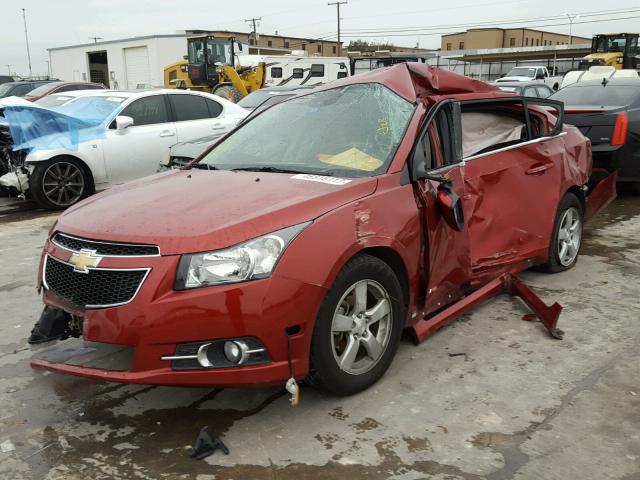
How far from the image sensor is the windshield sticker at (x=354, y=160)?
137 inches

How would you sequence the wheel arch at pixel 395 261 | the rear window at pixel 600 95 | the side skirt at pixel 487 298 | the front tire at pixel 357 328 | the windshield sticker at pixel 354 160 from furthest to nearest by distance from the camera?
the rear window at pixel 600 95 < the side skirt at pixel 487 298 < the windshield sticker at pixel 354 160 < the wheel arch at pixel 395 261 < the front tire at pixel 357 328

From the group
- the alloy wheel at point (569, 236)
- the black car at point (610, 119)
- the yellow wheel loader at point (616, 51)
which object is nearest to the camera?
the alloy wheel at point (569, 236)

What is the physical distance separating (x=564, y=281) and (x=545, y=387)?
2.02 m

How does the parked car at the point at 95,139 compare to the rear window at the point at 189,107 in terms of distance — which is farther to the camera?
the rear window at the point at 189,107

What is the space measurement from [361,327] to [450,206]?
91cm

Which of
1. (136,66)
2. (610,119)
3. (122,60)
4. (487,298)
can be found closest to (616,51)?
(610,119)

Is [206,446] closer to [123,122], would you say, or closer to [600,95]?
[123,122]

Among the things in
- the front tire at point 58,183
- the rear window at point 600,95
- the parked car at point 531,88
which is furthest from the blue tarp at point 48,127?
the parked car at point 531,88

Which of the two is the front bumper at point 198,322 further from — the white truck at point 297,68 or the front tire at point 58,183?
the white truck at point 297,68

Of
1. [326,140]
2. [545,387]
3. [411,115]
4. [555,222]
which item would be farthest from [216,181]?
[555,222]

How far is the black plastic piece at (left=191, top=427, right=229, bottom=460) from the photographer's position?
2.79m

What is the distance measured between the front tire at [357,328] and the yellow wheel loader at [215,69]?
63.0 ft

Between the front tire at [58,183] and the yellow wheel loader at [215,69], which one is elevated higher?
the yellow wheel loader at [215,69]

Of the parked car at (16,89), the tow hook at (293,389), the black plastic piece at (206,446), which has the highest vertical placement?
the parked car at (16,89)
